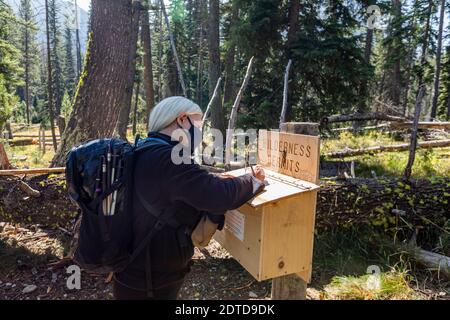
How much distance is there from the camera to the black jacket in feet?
5.60

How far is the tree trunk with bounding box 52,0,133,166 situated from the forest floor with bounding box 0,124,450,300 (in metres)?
0.94

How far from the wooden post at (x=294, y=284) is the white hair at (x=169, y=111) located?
2.64 feet

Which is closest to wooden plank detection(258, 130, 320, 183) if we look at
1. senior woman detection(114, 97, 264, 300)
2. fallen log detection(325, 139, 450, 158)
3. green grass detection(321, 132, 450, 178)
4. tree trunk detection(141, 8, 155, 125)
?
senior woman detection(114, 97, 264, 300)

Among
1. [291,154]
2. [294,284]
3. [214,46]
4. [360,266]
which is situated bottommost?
[360,266]

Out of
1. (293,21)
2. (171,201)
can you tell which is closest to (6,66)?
(293,21)

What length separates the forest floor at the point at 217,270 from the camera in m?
3.54

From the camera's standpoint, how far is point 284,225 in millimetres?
2049

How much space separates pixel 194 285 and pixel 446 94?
27350 millimetres

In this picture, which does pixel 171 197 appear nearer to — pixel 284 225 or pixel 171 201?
pixel 171 201

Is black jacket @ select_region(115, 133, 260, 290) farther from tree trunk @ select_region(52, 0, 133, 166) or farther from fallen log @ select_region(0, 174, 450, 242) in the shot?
tree trunk @ select_region(52, 0, 133, 166)

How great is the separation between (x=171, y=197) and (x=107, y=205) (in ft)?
1.18

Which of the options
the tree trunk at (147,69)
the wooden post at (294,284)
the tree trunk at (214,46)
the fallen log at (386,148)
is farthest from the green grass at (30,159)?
the fallen log at (386,148)
